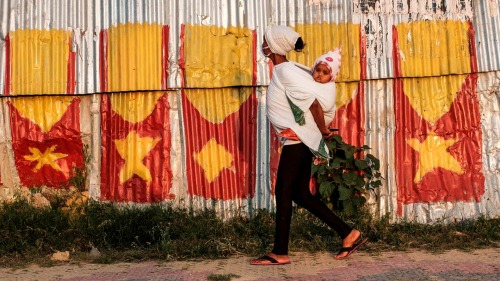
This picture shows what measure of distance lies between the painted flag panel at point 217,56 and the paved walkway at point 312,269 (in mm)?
1784

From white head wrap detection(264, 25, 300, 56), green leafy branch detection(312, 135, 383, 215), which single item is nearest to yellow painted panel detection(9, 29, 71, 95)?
white head wrap detection(264, 25, 300, 56)

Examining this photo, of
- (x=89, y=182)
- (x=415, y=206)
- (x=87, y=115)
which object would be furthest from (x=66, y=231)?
(x=415, y=206)

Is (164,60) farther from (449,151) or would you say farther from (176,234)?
(449,151)

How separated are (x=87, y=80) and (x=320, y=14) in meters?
2.20

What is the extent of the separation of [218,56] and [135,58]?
2.47 feet

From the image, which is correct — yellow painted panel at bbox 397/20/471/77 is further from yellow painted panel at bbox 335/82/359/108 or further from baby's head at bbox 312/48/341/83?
baby's head at bbox 312/48/341/83

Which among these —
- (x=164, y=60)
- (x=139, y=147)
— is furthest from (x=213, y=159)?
(x=164, y=60)

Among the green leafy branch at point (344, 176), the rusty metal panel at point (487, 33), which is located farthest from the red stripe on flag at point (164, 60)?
the rusty metal panel at point (487, 33)

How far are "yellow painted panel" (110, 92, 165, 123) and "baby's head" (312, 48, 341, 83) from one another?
200 cm

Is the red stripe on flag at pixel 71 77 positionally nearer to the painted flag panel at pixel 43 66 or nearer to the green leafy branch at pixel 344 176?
the painted flag panel at pixel 43 66

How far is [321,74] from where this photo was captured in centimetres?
644

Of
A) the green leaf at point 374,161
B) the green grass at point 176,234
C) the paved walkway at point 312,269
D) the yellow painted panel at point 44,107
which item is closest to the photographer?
the paved walkway at point 312,269

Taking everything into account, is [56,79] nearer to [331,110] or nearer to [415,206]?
[331,110]

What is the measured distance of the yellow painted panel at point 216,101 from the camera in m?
→ 7.90
